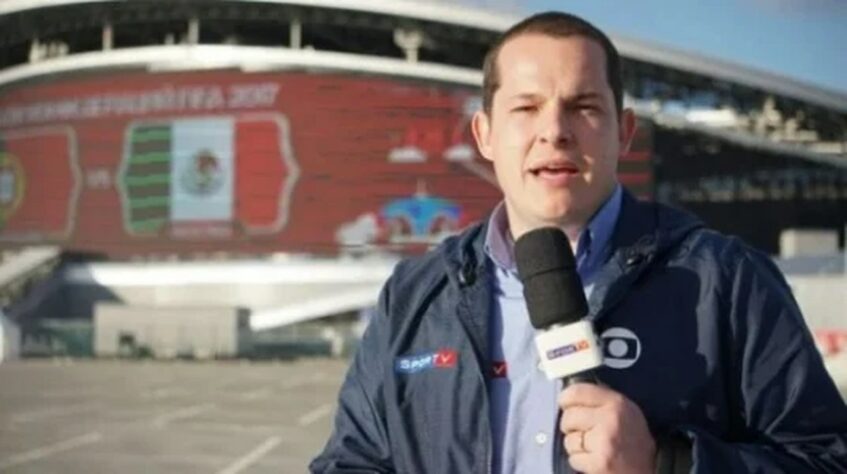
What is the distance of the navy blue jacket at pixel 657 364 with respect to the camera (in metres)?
1.66

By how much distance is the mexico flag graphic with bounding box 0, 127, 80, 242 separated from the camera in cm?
4438

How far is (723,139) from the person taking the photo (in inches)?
1708

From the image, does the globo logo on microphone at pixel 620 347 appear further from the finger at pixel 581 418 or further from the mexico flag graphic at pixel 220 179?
the mexico flag graphic at pixel 220 179

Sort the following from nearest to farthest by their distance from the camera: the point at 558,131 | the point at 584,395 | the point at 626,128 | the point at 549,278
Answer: the point at 584,395 → the point at 549,278 → the point at 558,131 → the point at 626,128

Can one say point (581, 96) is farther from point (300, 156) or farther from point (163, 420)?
point (300, 156)

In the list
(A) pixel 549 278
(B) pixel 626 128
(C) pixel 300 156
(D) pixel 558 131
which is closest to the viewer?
(A) pixel 549 278

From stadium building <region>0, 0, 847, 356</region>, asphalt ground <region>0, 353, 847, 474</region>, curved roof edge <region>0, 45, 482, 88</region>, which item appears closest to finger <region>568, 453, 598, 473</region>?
asphalt ground <region>0, 353, 847, 474</region>

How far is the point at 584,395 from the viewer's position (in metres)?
1.50

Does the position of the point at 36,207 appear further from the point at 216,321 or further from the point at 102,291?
the point at 216,321

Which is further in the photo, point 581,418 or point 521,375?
point 521,375

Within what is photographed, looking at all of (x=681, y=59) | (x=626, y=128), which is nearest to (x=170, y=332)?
(x=681, y=59)

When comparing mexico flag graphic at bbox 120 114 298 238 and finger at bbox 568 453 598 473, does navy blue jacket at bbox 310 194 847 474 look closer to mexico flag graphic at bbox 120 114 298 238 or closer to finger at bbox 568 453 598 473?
finger at bbox 568 453 598 473

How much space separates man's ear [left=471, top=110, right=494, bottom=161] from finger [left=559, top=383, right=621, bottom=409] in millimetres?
487

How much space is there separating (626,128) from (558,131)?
22cm
